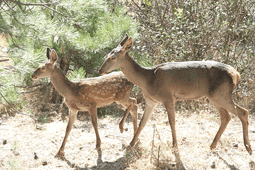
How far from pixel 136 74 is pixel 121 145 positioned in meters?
1.44

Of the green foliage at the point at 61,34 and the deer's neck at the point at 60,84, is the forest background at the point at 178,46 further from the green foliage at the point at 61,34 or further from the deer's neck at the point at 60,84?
the deer's neck at the point at 60,84

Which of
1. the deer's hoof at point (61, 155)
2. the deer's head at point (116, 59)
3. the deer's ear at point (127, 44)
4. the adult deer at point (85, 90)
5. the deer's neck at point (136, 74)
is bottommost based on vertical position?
the deer's hoof at point (61, 155)

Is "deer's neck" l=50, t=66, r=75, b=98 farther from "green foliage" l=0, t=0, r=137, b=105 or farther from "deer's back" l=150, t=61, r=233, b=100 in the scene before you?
"deer's back" l=150, t=61, r=233, b=100

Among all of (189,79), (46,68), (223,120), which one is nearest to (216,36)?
(223,120)

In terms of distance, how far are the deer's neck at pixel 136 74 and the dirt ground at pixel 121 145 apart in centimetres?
60

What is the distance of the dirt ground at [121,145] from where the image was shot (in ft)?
12.4

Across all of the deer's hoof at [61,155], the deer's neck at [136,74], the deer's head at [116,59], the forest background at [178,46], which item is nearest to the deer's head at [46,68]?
the deer's head at [116,59]

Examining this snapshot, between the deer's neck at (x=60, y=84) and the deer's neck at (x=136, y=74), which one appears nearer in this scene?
the deer's neck at (x=136, y=74)

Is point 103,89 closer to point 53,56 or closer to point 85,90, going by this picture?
point 85,90

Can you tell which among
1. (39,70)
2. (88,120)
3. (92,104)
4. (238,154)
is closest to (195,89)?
(238,154)

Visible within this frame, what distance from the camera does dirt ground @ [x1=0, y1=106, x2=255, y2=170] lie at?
149 inches

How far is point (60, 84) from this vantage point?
13.1ft

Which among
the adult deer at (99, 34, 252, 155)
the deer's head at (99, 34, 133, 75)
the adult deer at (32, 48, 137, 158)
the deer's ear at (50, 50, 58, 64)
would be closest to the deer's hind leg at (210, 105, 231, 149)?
the adult deer at (99, 34, 252, 155)

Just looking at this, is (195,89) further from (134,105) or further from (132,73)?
(134,105)
